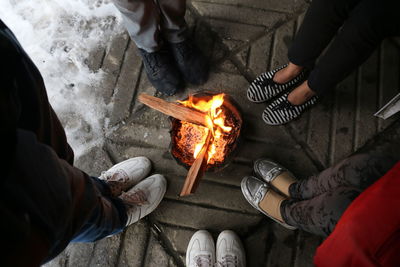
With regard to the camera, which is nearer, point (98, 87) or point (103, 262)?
point (103, 262)

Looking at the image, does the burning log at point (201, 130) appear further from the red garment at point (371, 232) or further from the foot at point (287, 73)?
the red garment at point (371, 232)

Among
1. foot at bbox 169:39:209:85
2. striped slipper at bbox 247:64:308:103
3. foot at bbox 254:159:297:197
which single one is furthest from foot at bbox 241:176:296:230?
foot at bbox 169:39:209:85

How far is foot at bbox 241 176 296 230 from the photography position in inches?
71.8

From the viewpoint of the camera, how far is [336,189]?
138 cm

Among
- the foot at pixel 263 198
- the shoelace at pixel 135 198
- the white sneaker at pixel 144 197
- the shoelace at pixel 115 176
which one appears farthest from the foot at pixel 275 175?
the shoelace at pixel 115 176

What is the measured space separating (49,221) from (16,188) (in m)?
0.15

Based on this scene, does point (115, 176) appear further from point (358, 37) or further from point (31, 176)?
point (358, 37)

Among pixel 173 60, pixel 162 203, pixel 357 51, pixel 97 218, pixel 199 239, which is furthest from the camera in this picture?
pixel 173 60

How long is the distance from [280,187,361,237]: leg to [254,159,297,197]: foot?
0.94 feet

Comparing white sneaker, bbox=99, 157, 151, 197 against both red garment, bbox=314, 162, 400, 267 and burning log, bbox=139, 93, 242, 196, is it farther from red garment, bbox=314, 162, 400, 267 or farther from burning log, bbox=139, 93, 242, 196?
red garment, bbox=314, 162, 400, 267

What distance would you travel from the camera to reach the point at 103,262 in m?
1.92

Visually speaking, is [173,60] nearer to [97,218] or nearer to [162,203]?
[162,203]

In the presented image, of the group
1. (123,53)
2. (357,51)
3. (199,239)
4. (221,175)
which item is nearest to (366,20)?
(357,51)

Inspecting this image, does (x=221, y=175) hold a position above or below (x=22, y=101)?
below
